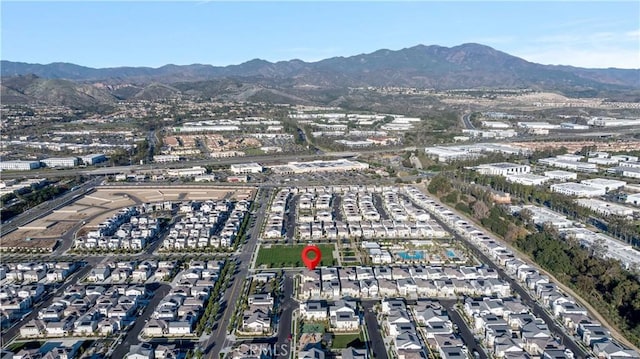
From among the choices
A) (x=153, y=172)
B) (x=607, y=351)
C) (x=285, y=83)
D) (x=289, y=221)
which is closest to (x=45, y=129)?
(x=153, y=172)

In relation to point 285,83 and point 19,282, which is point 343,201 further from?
point 285,83

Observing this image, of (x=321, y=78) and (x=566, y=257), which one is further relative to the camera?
(x=321, y=78)

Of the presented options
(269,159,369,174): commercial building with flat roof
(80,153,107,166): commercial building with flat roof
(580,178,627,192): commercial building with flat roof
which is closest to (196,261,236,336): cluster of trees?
(269,159,369,174): commercial building with flat roof

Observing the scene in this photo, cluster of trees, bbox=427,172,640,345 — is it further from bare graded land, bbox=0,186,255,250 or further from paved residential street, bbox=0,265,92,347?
paved residential street, bbox=0,265,92,347

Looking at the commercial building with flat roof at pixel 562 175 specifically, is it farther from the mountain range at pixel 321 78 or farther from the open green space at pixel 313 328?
the mountain range at pixel 321 78

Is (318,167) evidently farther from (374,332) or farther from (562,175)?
(374,332)

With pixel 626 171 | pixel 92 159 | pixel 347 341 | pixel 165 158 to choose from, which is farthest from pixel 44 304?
pixel 626 171
